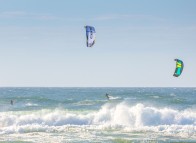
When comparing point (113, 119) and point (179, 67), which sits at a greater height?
point (179, 67)

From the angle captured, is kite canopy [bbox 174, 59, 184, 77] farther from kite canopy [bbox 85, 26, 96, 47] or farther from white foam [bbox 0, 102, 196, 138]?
white foam [bbox 0, 102, 196, 138]

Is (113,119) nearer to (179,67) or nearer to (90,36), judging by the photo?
(179,67)

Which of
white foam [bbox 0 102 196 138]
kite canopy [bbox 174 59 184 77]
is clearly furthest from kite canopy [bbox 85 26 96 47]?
white foam [bbox 0 102 196 138]

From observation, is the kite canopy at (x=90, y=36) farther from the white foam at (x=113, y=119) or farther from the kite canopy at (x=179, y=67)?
the white foam at (x=113, y=119)

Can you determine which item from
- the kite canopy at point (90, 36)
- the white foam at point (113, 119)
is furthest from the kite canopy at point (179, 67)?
the white foam at point (113, 119)

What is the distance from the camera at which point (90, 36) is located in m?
19.7

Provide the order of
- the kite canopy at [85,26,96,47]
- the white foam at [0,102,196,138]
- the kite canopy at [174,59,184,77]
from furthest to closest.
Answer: the white foam at [0,102,196,138] < the kite canopy at [174,59,184,77] < the kite canopy at [85,26,96,47]

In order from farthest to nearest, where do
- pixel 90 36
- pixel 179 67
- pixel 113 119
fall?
pixel 113 119 → pixel 179 67 → pixel 90 36

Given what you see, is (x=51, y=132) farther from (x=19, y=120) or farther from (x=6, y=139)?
(x=19, y=120)

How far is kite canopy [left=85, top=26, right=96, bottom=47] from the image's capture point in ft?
63.3

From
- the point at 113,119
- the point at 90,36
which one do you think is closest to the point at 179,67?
the point at 90,36

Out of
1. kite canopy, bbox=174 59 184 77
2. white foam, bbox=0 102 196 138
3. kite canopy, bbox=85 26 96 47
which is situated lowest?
white foam, bbox=0 102 196 138

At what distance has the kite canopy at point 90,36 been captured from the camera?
1930 cm

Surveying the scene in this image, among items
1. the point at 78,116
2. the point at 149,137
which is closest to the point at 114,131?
the point at 149,137
